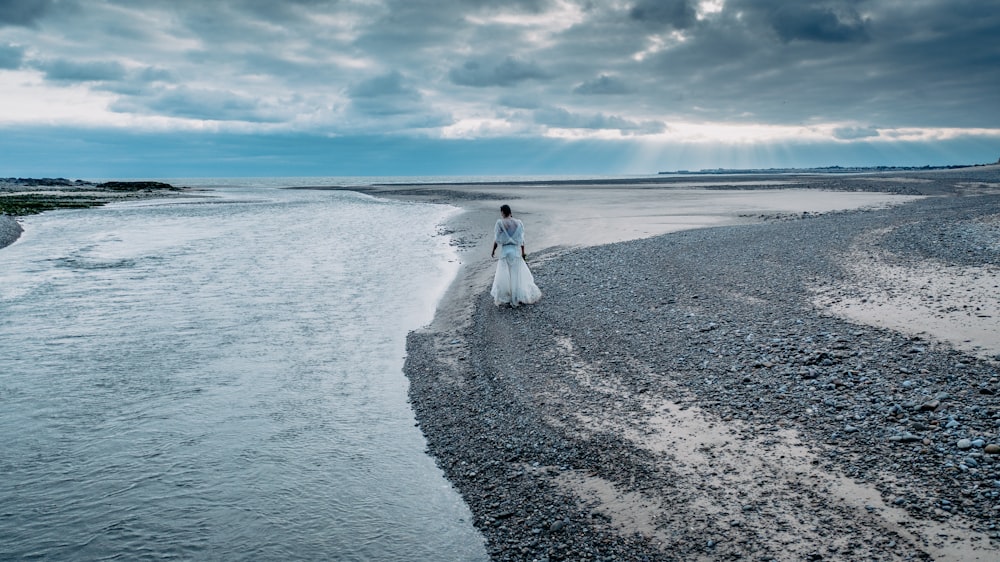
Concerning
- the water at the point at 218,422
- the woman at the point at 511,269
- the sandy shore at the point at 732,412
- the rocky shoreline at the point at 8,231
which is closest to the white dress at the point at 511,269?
the woman at the point at 511,269

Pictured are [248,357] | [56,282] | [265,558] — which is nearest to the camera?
[265,558]

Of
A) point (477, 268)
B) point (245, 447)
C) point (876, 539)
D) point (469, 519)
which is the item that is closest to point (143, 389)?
point (245, 447)

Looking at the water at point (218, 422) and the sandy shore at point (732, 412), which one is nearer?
the sandy shore at point (732, 412)

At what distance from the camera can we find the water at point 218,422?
668 cm

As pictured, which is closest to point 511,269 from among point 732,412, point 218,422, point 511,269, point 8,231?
point 511,269

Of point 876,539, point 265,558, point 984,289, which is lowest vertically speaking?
point 265,558

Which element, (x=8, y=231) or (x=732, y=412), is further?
(x=8, y=231)

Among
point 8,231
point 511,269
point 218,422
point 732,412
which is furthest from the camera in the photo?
point 8,231

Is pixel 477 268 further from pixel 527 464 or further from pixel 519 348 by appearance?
pixel 527 464

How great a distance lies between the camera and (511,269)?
15195 millimetres

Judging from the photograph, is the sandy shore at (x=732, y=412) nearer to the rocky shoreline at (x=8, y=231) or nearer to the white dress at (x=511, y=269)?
the white dress at (x=511, y=269)

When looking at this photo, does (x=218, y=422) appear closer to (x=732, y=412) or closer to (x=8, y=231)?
(x=732, y=412)

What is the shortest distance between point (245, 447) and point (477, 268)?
14007mm

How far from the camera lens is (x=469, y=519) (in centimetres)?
678
